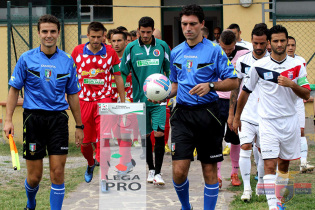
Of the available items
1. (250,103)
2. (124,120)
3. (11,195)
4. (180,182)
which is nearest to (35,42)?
(124,120)

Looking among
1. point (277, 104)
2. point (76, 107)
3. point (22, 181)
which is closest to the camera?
point (277, 104)

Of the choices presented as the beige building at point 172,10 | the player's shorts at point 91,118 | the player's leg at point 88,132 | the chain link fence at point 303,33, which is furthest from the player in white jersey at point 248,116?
the chain link fence at point 303,33

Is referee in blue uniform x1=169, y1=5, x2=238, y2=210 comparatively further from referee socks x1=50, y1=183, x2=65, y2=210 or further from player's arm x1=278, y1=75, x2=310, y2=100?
referee socks x1=50, y1=183, x2=65, y2=210

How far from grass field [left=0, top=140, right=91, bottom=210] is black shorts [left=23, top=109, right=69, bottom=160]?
1.09 meters

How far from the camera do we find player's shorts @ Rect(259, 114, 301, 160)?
6281 mm

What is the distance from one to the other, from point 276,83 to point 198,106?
97 centimetres

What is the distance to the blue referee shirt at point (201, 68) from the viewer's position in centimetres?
591

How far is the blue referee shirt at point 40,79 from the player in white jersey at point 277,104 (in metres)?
2.21

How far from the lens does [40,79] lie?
6012 millimetres

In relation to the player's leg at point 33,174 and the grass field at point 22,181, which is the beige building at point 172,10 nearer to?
the grass field at point 22,181

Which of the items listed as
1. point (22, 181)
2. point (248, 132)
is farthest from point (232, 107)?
point (22, 181)

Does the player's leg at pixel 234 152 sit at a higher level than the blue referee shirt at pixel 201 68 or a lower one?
lower

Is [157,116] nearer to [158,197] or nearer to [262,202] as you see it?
[158,197]

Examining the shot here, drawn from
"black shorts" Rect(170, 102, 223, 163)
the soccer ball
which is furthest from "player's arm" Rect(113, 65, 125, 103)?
"black shorts" Rect(170, 102, 223, 163)
